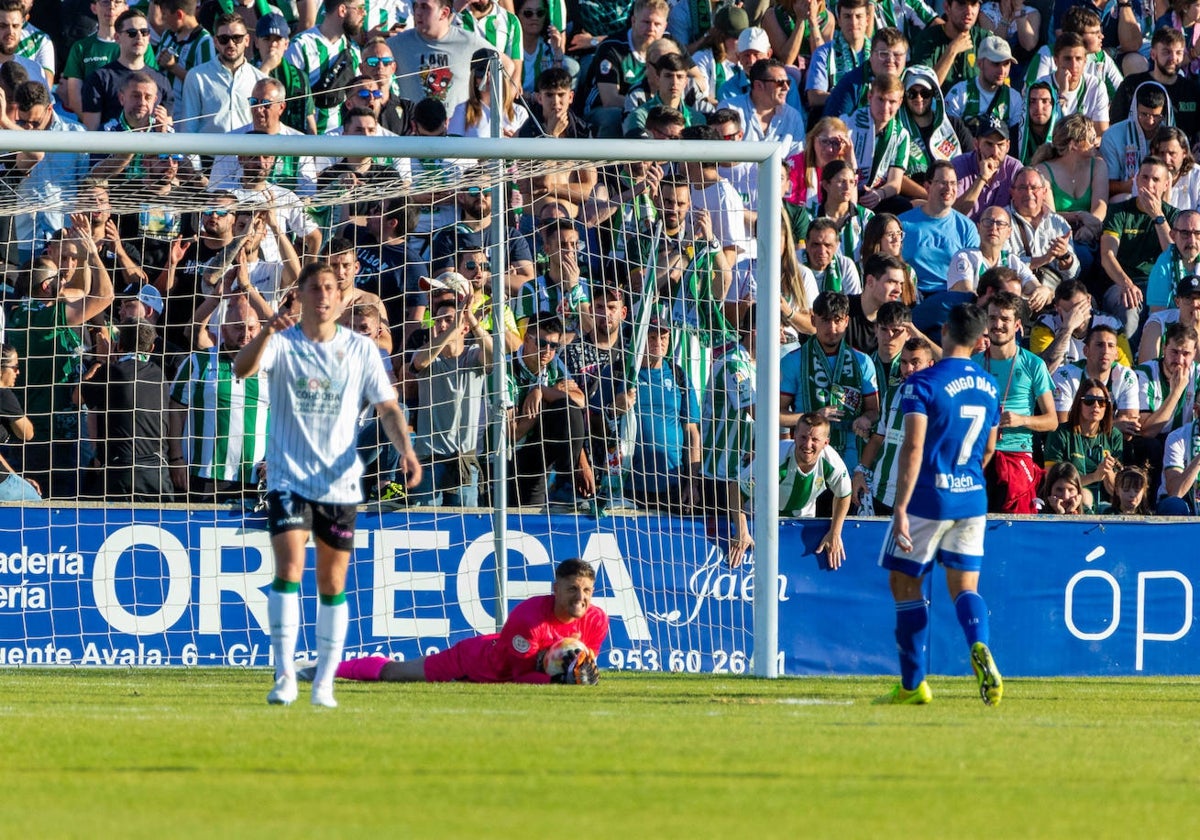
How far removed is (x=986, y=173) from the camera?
1647 cm

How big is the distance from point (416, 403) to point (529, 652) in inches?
117

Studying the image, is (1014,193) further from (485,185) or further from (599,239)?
(485,185)

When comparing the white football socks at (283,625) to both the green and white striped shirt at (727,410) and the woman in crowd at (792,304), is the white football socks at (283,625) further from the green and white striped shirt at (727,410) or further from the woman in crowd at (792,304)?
the woman in crowd at (792,304)

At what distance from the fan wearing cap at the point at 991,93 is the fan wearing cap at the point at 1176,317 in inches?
104

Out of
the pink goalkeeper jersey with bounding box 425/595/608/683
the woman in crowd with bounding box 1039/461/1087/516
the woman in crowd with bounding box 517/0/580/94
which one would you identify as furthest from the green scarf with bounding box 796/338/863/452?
the woman in crowd with bounding box 517/0/580/94

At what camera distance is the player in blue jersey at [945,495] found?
10.0 m

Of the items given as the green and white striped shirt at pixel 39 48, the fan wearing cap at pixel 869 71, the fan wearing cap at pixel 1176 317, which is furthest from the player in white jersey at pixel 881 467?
the green and white striped shirt at pixel 39 48

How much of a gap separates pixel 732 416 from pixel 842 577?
1502mm

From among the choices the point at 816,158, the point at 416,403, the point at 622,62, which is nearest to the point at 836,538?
the point at 416,403

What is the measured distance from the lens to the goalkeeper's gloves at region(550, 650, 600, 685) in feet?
36.7

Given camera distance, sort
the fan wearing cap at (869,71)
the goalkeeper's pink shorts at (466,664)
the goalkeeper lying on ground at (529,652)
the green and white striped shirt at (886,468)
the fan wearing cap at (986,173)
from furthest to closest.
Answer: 1. the fan wearing cap at (869,71)
2. the fan wearing cap at (986,173)
3. the green and white striped shirt at (886,468)
4. the goalkeeper's pink shorts at (466,664)
5. the goalkeeper lying on ground at (529,652)

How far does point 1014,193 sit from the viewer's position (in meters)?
16.1

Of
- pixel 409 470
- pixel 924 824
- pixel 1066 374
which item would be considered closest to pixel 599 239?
pixel 1066 374

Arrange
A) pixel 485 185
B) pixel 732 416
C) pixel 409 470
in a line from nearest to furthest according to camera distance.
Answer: pixel 409 470 < pixel 485 185 < pixel 732 416
